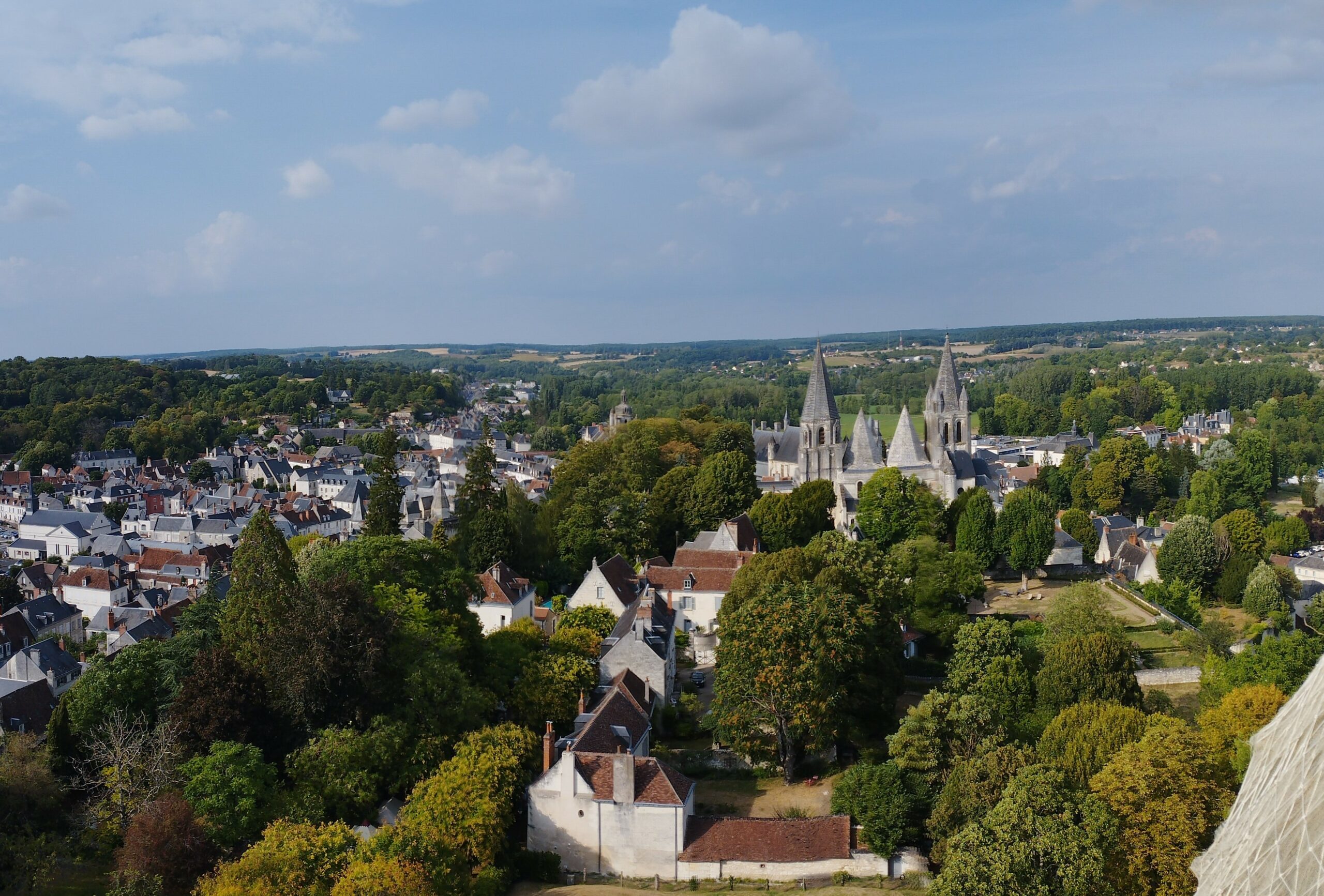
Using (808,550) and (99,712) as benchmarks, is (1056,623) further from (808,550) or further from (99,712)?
(99,712)

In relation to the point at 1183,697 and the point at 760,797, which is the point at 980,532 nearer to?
the point at 1183,697

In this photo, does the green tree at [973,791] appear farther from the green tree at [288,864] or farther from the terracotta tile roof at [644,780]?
the green tree at [288,864]

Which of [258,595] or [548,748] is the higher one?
[258,595]

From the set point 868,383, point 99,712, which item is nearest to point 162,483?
point 99,712

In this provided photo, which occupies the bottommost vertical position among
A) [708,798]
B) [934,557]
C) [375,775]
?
[708,798]

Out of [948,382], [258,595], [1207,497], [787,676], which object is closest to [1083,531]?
[1207,497]

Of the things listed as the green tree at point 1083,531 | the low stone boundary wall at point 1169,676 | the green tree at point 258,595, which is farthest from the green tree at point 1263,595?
the green tree at point 258,595
